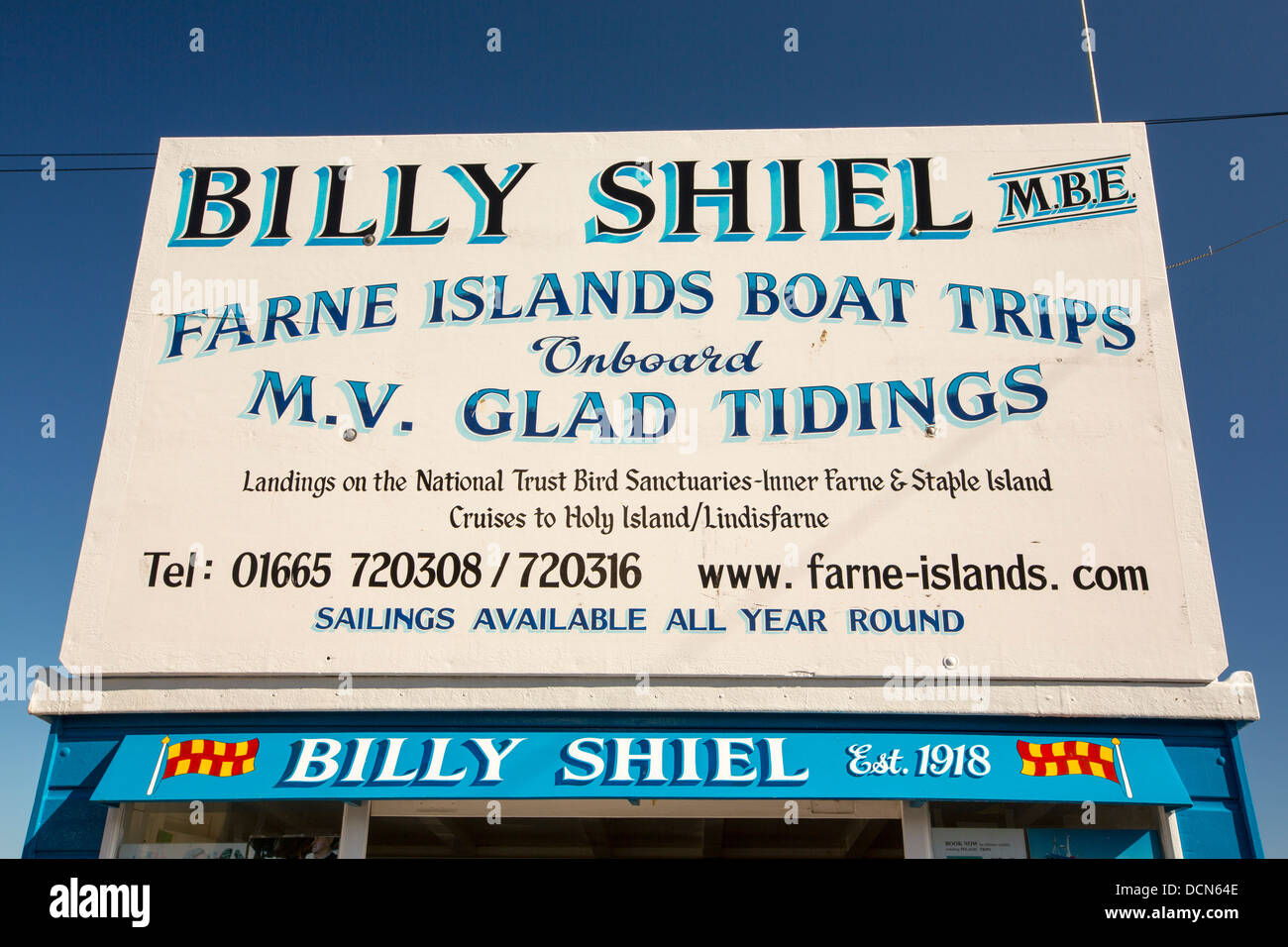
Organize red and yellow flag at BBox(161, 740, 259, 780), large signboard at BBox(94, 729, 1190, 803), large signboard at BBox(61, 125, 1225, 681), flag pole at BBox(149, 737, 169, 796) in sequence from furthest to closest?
1. large signboard at BBox(61, 125, 1225, 681)
2. red and yellow flag at BBox(161, 740, 259, 780)
3. flag pole at BBox(149, 737, 169, 796)
4. large signboard at BBox(94, 729, 1190, 803)

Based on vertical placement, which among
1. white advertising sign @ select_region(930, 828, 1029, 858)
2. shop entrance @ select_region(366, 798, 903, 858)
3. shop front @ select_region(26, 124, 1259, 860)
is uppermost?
shop front @ select_region(26, 124, 1259, 860)

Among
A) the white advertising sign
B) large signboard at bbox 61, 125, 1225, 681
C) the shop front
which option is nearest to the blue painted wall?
the shop front

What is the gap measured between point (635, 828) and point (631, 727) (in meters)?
1.30

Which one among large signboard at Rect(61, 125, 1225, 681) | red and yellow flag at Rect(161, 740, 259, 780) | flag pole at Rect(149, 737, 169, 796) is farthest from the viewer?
large signboard at Rect(61, 125, 1225, 681)

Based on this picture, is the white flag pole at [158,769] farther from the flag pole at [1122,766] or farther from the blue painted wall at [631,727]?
the flag pole at [1122,766]

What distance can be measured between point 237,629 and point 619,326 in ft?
11.1

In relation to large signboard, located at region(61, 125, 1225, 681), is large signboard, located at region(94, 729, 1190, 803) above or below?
below

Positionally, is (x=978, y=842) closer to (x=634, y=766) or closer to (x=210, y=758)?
(x=634, y=766)

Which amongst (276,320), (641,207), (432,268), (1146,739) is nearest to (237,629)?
(276,320)

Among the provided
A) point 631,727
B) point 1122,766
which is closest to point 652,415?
point 631,727

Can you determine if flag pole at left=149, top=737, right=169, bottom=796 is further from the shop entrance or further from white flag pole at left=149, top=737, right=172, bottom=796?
the shop entrance

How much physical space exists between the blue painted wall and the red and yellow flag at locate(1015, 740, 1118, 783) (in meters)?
0.12

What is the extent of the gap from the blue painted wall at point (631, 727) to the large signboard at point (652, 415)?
1.06 ft

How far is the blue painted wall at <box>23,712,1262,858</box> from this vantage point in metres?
6.39
